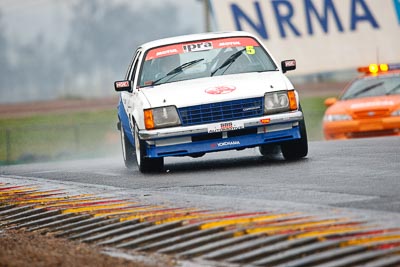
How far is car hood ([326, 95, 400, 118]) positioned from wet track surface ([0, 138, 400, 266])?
5.83 meters

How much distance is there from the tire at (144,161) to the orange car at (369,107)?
26.2 feet

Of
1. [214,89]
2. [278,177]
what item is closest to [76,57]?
[214,89]

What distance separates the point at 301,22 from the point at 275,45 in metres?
2.28

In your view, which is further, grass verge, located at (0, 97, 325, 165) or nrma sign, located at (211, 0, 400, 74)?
nrma sign, located at (211, 0, 400, 74)

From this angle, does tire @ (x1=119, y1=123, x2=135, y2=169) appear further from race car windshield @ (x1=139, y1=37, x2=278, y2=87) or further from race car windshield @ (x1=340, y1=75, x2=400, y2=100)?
race car windshield @ (x1=340, y1=75, x2=400, y2=100)

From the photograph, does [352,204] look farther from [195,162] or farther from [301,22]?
[301,22]

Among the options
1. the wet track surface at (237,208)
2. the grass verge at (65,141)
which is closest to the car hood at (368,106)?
the wet track surface at (237,208)

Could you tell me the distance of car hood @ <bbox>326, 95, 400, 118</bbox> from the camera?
76.1 ft

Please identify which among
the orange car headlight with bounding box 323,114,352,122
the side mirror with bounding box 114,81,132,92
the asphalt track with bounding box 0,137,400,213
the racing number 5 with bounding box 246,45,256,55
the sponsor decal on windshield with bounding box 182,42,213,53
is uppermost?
the sponsor decal on windshield with bounding box 182,42,213,53

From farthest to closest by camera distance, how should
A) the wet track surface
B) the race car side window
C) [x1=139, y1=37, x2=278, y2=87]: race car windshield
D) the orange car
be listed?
the orange car
the race car side window
[x1=139, y1=37, x2=278, y2=87]: race car windshield
the wet track surface

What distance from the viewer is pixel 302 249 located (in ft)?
26.5

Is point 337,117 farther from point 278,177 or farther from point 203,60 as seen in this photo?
point 278,177

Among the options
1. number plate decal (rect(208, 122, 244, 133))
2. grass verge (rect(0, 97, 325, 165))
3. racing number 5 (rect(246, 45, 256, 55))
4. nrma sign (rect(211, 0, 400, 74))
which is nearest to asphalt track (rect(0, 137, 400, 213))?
number plate decal (rect(208, 122, 244, 133))

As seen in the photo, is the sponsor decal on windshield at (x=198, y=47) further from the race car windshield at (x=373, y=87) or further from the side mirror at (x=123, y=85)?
the race car windshield at (x=373, y=87)
